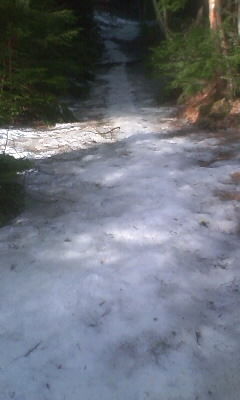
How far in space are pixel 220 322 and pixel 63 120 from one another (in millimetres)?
6921

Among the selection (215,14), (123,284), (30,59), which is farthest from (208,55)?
(123,284)

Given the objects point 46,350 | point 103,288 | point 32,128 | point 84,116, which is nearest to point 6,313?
point 46,350

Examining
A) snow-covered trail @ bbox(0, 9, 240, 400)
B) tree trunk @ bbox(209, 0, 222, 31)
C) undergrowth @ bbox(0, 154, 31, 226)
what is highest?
tree trunk @ bbox(209, 0, 222, 31)

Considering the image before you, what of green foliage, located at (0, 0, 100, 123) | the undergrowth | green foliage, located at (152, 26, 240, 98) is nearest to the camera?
the undergrowth

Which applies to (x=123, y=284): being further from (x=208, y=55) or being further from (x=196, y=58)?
(x=196, y=58)

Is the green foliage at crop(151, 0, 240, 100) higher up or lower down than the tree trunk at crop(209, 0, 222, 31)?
lower down

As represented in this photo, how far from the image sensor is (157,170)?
5.57m

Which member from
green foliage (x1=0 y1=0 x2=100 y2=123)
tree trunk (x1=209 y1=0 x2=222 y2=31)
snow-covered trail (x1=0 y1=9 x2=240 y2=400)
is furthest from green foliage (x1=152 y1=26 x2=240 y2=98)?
snow-covered trail (x1=0 y1=9 x2=240 y2=400)

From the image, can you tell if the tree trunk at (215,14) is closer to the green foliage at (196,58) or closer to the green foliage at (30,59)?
the green foliage at (196,58)

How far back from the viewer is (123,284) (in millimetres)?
3182

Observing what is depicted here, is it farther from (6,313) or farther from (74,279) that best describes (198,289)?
(6,313)

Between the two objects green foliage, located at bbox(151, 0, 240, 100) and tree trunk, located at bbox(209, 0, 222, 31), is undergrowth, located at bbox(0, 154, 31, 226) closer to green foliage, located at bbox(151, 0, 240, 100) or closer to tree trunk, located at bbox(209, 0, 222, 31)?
green foliage, located at bbox(151, 0, 240, 100)

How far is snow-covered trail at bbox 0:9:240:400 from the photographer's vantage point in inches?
94.1

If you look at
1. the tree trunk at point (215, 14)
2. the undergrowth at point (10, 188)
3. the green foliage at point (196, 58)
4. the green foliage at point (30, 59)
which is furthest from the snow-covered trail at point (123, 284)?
the tree trunk at point (215, 14)
